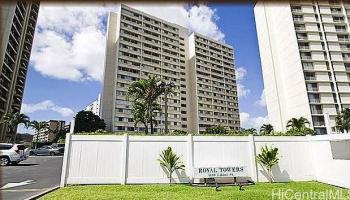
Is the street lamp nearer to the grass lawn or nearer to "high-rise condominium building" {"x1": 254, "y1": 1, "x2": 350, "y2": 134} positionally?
the grass lawn

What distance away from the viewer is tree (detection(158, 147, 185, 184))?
14.1 metres

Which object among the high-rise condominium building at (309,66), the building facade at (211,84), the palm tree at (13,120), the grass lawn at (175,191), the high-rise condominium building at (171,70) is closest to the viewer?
the grass lawn at (175,191)

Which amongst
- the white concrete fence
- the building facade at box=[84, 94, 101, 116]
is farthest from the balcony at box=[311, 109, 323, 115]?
the building facade at box=[84, 94, 101, 116]

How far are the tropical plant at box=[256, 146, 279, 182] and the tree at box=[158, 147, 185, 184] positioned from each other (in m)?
4.72

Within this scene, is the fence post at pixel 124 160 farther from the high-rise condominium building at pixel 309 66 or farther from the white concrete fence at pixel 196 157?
the high-rise condominium building at pixel 309 66

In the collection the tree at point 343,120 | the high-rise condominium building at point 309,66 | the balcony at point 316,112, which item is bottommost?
the tree at point 343,120

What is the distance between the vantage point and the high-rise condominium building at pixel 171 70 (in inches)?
2648

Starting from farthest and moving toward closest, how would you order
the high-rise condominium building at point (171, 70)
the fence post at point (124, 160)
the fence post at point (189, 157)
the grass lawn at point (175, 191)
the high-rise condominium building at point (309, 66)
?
the high-rise condominium building at point (171, 70) → the high-rise condominium building at point (309, 66) → the fence post at point (189, 157) → the fence post at point (124, 160) → the grass lawn at point (175, 191)

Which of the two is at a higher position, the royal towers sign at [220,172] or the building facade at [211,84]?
the building facade at [211,84]

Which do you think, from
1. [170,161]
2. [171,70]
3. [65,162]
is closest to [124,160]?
[170,161]

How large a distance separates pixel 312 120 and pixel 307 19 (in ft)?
73.9

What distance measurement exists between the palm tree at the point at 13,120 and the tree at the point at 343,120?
64.0 m

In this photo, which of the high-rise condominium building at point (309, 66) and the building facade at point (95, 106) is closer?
the high-rise condominium building at point (309, 66)

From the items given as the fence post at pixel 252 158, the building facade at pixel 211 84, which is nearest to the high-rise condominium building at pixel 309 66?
the building facade at pixel 211 84
